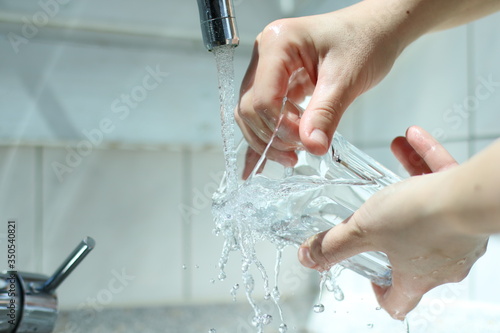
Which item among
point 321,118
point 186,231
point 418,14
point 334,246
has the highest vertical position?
point 418,14

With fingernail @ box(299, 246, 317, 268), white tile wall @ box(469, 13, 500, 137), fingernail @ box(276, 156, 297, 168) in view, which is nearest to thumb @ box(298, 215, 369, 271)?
fingernail @ box(299, 246, 317, 268)

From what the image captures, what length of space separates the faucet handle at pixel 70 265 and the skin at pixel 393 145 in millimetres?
211

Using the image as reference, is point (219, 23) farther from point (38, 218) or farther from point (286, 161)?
point (38, 218)

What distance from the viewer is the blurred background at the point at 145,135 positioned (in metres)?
0.95

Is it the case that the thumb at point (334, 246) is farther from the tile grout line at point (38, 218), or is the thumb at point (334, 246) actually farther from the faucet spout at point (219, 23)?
the tile grout line at point (38, 218)

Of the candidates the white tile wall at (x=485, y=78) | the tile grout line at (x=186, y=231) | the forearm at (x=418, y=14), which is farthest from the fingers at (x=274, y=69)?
the tile grout line at (x=186, y=231)

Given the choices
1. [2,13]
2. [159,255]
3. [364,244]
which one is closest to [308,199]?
[364,244]

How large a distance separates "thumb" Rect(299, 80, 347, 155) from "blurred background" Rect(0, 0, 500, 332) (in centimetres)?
40

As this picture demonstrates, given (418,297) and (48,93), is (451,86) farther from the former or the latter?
(48,93)

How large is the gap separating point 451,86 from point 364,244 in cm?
55

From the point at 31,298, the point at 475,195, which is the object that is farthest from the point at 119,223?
the point at 475,195

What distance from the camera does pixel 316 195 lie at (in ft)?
1.85

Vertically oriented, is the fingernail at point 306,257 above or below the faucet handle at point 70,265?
above

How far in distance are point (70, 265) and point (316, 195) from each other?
0.94 ft
